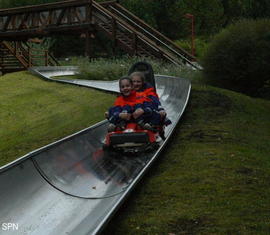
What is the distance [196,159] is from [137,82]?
193 centimetres

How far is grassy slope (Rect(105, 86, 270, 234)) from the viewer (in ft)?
16.7

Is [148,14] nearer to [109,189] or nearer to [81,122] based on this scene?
Result: [81,122]

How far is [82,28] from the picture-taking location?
27125 mm

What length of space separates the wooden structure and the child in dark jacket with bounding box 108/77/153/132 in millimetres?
14868

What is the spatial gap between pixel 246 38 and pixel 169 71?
14.8 ft

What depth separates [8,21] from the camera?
3112 centimetres

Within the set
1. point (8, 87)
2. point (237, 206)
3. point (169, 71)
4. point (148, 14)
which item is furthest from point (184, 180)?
point (148, 14)

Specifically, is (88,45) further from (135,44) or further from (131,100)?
(131,100)

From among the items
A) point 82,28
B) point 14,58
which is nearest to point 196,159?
point 82,28

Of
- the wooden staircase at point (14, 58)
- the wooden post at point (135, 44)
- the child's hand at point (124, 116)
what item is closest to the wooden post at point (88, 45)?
the wooden post at point (135, 44)

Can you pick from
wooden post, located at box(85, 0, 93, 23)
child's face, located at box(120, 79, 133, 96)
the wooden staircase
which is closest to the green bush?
child's face, located at box(120, 79, 133, 96)

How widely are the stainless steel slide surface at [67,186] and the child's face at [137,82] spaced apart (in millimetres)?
1159

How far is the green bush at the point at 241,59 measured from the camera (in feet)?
52.7

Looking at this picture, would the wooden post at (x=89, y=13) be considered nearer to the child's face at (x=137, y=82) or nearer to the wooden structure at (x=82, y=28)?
the wooden structure at (x=82, y=28)
